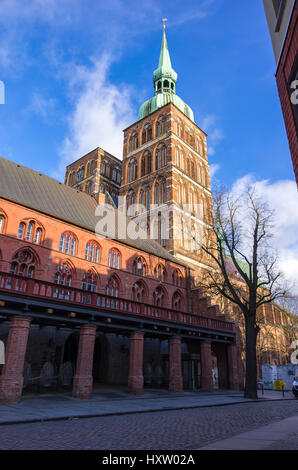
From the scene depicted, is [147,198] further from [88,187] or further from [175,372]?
[175,372]

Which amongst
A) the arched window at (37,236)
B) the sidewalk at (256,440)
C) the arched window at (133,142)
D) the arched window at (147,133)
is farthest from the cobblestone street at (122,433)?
the arched window at (133,142)

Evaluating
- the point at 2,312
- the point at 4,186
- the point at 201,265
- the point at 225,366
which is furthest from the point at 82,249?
the point at 201,265

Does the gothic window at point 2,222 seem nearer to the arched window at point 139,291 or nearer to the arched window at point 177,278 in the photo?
the arched window at point 139,291

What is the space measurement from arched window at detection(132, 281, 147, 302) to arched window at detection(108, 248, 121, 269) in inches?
107

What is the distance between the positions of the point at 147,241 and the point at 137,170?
18.9 meters

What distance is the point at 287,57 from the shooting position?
550cm

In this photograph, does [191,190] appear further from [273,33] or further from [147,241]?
[273,33]

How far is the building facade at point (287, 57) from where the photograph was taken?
16.9 feet

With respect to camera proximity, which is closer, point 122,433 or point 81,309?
point 122,433

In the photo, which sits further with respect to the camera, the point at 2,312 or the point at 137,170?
the point at 137,170

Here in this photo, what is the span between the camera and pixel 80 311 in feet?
55.8

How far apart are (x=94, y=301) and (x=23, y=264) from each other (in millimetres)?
6364

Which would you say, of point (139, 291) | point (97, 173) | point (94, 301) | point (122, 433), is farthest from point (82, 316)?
point (97, 173)
